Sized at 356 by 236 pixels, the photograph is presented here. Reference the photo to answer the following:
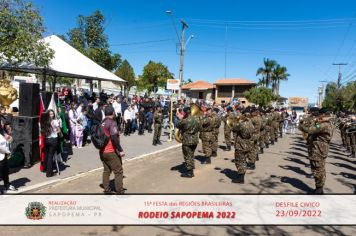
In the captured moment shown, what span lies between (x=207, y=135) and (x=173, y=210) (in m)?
5.39

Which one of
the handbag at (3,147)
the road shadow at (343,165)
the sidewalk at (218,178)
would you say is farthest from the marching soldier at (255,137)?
the handbag at (3,147)

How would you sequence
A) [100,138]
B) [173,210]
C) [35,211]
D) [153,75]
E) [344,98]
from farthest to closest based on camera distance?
[153,75] < [344,98] < [100,138] < [173,210] < [35,211]

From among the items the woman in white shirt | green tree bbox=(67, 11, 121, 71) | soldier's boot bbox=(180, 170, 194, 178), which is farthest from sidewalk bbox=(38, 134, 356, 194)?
green tree bbox=(67, 11, 121, 71)

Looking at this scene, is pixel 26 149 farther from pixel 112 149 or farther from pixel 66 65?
pixel 66 65

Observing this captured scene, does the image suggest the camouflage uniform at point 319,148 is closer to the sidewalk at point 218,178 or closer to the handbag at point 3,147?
the sidewalk at point 218,178

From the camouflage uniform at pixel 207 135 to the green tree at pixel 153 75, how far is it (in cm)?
4824

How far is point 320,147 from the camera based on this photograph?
7656 millimetres

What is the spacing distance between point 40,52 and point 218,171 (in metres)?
9.40

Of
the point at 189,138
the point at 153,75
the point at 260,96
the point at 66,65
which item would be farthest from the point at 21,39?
the point at 260,96

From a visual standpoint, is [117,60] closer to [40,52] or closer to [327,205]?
[40,52]

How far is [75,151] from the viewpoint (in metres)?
11.6

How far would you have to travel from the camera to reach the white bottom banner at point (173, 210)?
556cm

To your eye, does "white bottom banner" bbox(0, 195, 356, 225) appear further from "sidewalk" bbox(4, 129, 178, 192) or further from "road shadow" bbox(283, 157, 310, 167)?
"road shadow" bbox(283, 157, 310, 167)

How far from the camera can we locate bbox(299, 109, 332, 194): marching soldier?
756cm
